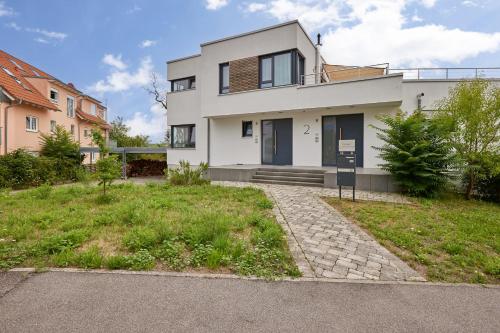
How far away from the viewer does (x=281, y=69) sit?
1353cm

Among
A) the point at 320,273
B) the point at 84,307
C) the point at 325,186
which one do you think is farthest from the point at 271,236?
the point at 325,186

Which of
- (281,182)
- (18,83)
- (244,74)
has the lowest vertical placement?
(281,182)

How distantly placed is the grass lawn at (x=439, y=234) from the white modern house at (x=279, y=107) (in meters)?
2.91

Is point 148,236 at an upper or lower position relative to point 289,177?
lower

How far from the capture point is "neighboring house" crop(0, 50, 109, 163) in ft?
56.5

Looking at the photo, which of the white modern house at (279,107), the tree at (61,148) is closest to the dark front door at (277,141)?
the white modern house at (279,107)

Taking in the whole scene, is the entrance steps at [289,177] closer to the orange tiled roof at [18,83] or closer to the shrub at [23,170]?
the shrub at [23,170]

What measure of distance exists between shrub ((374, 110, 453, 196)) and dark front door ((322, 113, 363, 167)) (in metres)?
3.51

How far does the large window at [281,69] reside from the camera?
520 inches

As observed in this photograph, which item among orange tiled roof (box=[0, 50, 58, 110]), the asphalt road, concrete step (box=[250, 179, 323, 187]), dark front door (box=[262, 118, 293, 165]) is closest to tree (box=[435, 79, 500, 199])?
concrete step (box=[250, 179, 323, 187])

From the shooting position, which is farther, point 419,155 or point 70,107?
point 70,107

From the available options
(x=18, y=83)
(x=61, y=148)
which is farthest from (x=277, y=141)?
(x=18, y=83)

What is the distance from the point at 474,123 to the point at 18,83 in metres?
27.2

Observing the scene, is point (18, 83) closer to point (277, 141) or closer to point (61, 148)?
point (61, 148)
